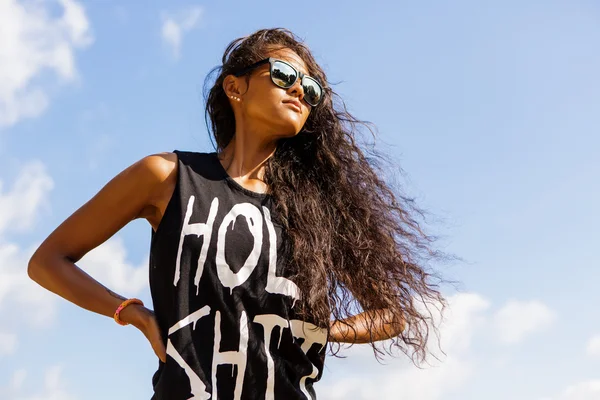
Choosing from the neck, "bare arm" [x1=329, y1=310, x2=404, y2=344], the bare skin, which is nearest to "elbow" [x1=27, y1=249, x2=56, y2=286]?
the bare skin

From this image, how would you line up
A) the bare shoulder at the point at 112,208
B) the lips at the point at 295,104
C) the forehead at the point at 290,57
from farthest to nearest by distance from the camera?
1. the forehead at the point at 290,57
2. the lips at the point at 295,104
3. the bare shoulder at the point at 112,208

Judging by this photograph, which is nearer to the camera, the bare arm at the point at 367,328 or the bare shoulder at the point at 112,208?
the bare shoulder at the point at 112,208

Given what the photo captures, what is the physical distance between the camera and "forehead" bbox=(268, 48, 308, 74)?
432 centimetres

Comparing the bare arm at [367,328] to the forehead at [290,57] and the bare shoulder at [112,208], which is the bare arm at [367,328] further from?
the forehead at [290,57]

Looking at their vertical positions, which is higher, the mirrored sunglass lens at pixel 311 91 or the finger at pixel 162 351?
the mirrored sunglass lens at pixel 311 91

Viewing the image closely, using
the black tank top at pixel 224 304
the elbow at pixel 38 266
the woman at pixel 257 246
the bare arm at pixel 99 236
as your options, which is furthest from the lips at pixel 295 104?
the elbow at pixel 38 266

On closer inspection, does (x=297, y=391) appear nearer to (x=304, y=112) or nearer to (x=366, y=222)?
(x=366, y=222)

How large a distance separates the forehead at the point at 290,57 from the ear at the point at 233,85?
23cm

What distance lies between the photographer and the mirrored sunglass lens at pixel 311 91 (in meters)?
4.23

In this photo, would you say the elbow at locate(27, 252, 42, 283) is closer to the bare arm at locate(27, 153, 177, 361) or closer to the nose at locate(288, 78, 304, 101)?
the bare arm at locate(27, 153, 177, 361)

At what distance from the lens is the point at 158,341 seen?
11.6 ft

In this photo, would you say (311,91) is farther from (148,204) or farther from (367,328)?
(367,328)

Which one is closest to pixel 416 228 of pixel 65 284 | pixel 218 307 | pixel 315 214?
pixel 315 214

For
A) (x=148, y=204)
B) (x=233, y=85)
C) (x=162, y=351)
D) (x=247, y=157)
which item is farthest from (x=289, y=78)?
(x=162, y=351)
